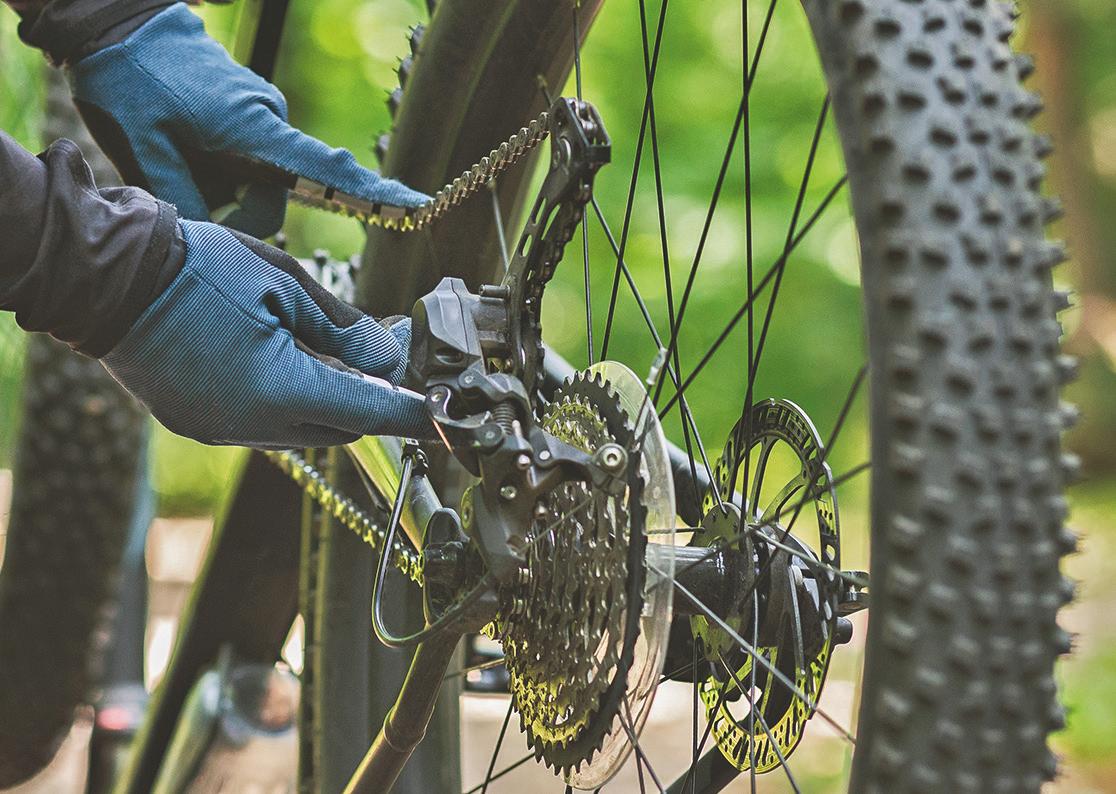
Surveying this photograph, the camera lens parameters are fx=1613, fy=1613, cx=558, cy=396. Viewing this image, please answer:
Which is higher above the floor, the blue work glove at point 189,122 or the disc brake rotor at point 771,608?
the blue work glove at point 189,122

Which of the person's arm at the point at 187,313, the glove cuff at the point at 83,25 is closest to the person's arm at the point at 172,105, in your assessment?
the glove cuff at the point at 83,25

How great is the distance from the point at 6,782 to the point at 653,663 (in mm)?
Result: 1405

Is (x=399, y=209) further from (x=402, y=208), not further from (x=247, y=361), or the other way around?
(x=247, y=361)

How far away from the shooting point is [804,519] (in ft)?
15.0

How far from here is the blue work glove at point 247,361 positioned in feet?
3.22

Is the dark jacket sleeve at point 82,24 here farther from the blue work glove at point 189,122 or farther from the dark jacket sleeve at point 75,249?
the dark jacket sleeve at point 75,249

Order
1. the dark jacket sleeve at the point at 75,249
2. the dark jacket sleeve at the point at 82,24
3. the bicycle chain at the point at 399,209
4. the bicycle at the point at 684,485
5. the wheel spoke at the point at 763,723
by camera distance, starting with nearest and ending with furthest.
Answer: the bicycle at the point at 684,485 → the dark jacket sleeve at the point at 75,249 → the wheel spoke at the point at 763,723 → the bicycle chain at the point at 399,209 → the dark jacket sleeve at the point at 82,24

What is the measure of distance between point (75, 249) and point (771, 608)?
0.48 m

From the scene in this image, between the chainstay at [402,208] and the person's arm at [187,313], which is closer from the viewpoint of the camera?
the person's arm at [187,313]

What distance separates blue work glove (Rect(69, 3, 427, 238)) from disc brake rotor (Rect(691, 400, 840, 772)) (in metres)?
0.37

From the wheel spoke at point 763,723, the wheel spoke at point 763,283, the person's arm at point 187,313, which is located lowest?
the wheel spoke at point 763,723

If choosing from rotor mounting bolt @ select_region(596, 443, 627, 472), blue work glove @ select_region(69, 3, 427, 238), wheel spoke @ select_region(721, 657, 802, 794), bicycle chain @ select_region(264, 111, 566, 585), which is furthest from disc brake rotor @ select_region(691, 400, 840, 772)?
blue work glove @ select_region(69, 3, 427, 238)

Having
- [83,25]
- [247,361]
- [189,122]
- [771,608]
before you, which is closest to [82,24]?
[83,25]

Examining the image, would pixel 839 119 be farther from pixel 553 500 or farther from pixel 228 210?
pixel 228 210
